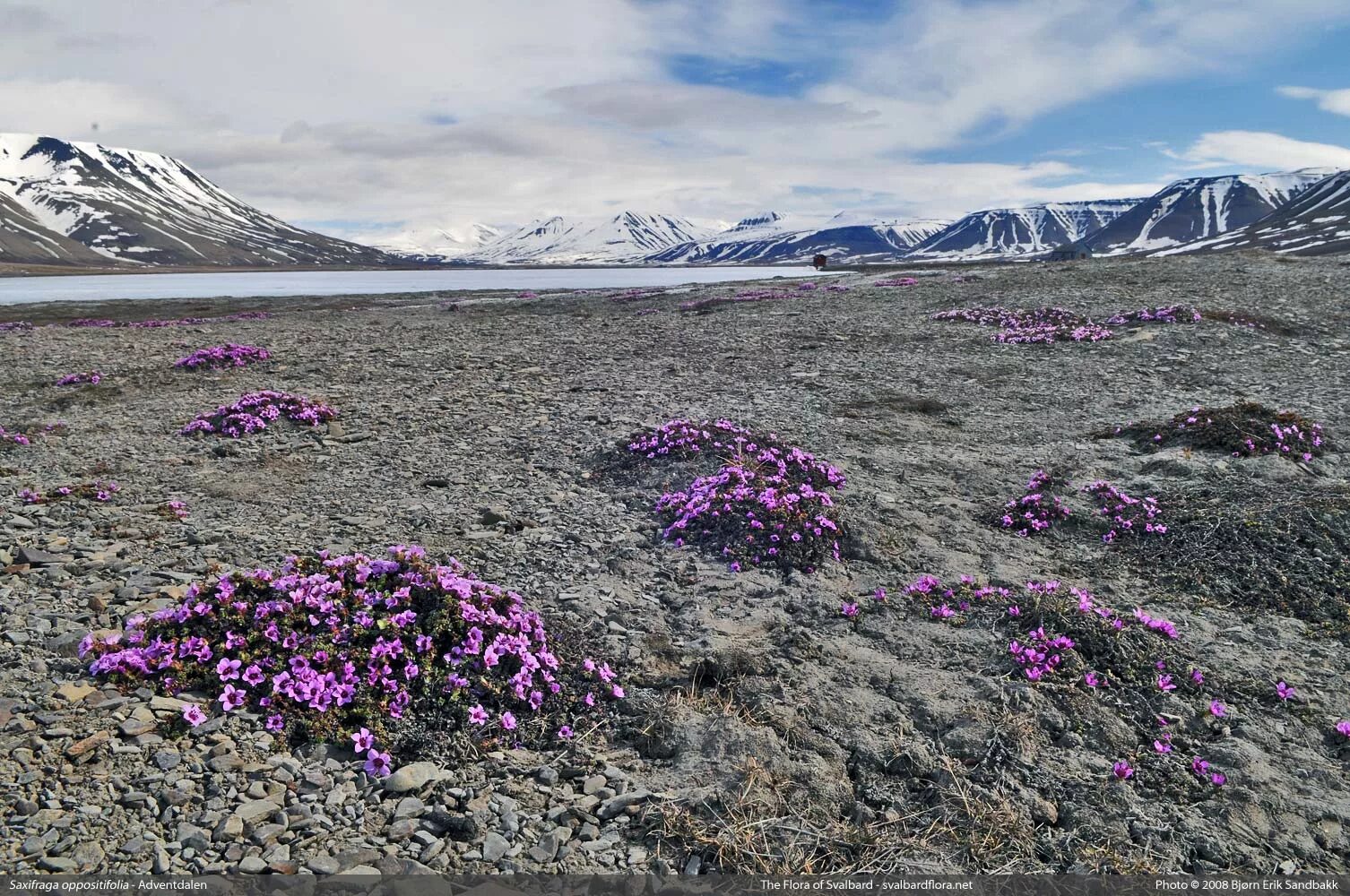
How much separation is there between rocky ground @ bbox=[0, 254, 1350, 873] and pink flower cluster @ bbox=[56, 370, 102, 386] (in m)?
1.56

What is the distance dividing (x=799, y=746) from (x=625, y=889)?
1.81 metres

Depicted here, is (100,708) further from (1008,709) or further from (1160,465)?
(1160,465)

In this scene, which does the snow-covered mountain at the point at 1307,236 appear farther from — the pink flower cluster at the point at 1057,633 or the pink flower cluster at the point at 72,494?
the pink flower cluster at the point at 72,494

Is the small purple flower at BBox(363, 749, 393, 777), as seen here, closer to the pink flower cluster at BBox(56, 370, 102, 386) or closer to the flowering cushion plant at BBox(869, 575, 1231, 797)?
the flowering cushion plant at BBox(869, 575, 1231, 797)

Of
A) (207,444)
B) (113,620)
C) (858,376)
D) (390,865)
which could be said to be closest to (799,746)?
(390,865)

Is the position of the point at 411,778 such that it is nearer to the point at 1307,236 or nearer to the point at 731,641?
the point at 731,641

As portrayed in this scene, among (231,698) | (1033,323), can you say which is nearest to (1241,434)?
(231,698)

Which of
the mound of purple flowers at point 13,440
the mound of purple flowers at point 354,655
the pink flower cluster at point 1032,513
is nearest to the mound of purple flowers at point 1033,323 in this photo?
the pink flower cluster at point 1032,513

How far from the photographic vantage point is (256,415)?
14555 millimetres

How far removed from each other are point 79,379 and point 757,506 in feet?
65.5

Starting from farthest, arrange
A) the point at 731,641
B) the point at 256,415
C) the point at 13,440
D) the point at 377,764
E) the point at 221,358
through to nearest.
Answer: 1. the point at 221,358
2. the point at 256,415
3. the point at 13,440
4. the point at 731,641
5. the point at 377,764

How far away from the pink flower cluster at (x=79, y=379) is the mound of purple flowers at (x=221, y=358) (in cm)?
206

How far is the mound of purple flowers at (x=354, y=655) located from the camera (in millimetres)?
5500

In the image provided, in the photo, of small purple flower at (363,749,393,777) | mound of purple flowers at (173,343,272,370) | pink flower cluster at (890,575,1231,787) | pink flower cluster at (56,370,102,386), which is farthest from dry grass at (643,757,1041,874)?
mound of purple flowers at (173,343,272,370)
